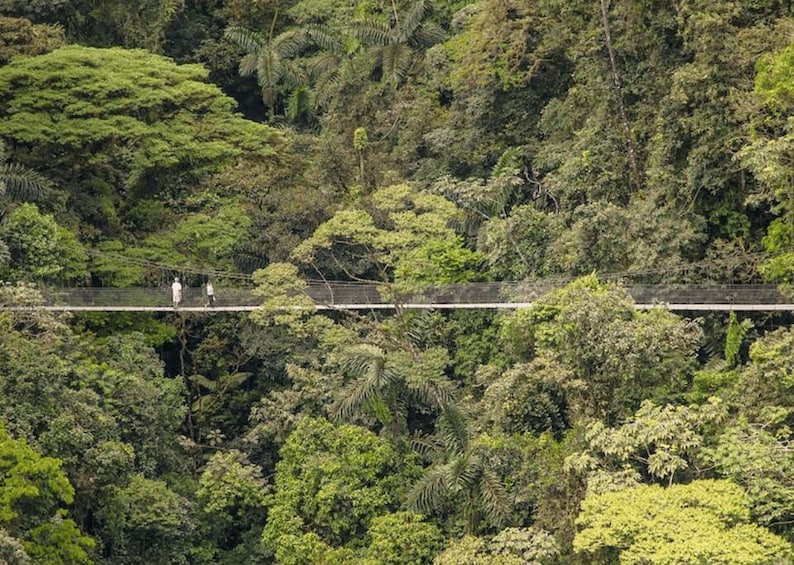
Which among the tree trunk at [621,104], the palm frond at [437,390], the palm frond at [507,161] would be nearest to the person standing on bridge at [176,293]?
the palm frond at [437,390]

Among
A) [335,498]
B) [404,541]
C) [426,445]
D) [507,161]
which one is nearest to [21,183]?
[335,498]

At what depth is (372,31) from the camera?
40.0 meters

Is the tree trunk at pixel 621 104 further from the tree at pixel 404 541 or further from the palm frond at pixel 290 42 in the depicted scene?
the palm frond at pixel 290 42

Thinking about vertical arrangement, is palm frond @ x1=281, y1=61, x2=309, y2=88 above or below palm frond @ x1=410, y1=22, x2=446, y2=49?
below

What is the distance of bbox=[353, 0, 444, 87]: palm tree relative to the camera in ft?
131

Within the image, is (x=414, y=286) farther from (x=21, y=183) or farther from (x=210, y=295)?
(x=21, y=183)

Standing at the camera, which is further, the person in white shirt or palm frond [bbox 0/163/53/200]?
palm frond [bbox 0/163/53/200]

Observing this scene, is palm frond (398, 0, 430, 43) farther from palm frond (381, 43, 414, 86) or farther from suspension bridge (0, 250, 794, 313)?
suspension bridge (0, 250, 794, 313)

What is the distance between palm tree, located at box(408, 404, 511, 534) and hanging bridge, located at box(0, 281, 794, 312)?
2.10m

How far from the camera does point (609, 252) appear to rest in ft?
104

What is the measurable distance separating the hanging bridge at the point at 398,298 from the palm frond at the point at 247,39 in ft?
29.4

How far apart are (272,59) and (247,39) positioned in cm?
99

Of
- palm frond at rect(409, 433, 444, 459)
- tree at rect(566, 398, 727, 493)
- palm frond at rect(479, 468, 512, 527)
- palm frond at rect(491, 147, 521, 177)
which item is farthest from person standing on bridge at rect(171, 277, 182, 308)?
tree at rect(566, 398, 727, 493)

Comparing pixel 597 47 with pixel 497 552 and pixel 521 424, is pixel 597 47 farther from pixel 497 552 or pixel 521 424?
pixel 497 552
